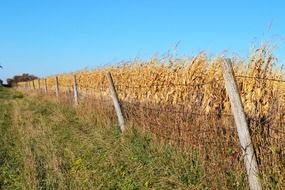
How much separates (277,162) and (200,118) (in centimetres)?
197

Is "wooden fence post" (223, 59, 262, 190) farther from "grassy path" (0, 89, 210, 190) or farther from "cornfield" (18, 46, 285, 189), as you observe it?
"grassy path" (0, 89, 210, 190)

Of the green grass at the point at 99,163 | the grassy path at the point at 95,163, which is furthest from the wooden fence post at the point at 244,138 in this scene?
the grassy path at the point at 95,163

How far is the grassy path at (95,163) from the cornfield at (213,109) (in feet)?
1.20

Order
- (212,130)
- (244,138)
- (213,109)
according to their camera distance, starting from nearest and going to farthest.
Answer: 1. (244,138)
2. (212,130)
3. (213,109)

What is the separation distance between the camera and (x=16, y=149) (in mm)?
9852

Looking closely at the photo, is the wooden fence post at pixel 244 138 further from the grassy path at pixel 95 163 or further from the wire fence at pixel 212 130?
the grassy path at pixel 95 163

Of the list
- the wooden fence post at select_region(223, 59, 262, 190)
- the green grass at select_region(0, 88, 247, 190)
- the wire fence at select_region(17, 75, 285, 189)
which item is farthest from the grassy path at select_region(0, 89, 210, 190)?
the wooden fence post at select_region(223, 59, 262, 190)

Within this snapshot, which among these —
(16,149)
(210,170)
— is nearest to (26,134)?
(16,149)

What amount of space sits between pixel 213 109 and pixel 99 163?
2.38 m

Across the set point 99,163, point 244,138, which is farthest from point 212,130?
point 99,163

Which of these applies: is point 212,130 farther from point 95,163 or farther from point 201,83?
point 95,163

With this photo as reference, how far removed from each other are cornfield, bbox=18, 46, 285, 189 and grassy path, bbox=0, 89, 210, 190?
37 cm

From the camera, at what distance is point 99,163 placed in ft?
25.6

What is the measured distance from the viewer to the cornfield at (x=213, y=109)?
508 centimetres
